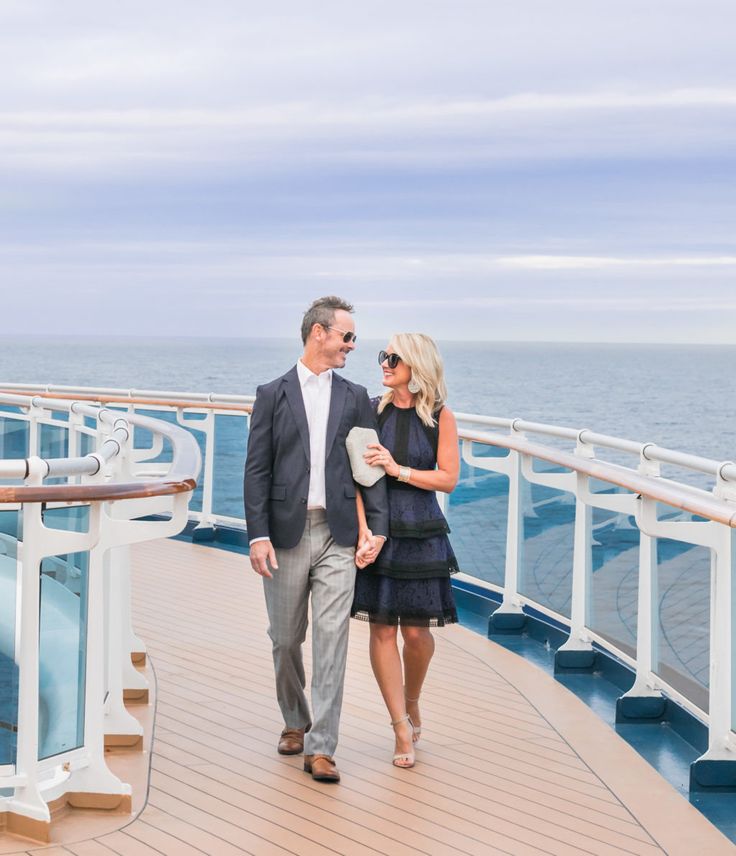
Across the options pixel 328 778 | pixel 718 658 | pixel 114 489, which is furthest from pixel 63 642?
pixel 718 658

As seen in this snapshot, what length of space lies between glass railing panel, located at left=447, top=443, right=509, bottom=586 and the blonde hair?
2.60 metres

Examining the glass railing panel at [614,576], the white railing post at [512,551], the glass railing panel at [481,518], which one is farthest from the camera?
the glass railing panel at [481,518]

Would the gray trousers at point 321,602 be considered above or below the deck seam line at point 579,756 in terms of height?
above

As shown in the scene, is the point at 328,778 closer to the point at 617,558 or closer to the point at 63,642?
the point at 63,642

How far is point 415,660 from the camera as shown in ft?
14.9

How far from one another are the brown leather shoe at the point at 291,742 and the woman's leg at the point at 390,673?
367 mm

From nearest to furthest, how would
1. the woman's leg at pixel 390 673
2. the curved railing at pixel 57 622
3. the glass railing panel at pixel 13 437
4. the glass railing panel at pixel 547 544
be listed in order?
the curved railing at pixel 57 622 → the woman's leg at pixel 390 673 → the glass railing panel at pixel 547 544 → the glass railing panel at pixel 13 437

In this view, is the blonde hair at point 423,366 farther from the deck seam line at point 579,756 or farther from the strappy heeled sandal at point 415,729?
the deck seam line at point 579,756

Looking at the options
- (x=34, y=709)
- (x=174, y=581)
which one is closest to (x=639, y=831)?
(x=34, y=709)

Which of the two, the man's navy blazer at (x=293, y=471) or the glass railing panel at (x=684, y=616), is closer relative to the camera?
the man's navy blazer at (x=293, y=471)

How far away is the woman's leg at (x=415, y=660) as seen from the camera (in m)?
4.45

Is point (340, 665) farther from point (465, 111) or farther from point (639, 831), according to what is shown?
point (465, 111)

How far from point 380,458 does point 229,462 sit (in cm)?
555

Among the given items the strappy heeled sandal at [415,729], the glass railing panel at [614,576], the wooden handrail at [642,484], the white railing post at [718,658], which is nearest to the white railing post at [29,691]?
the strappy heeled sandal at [415,729]
